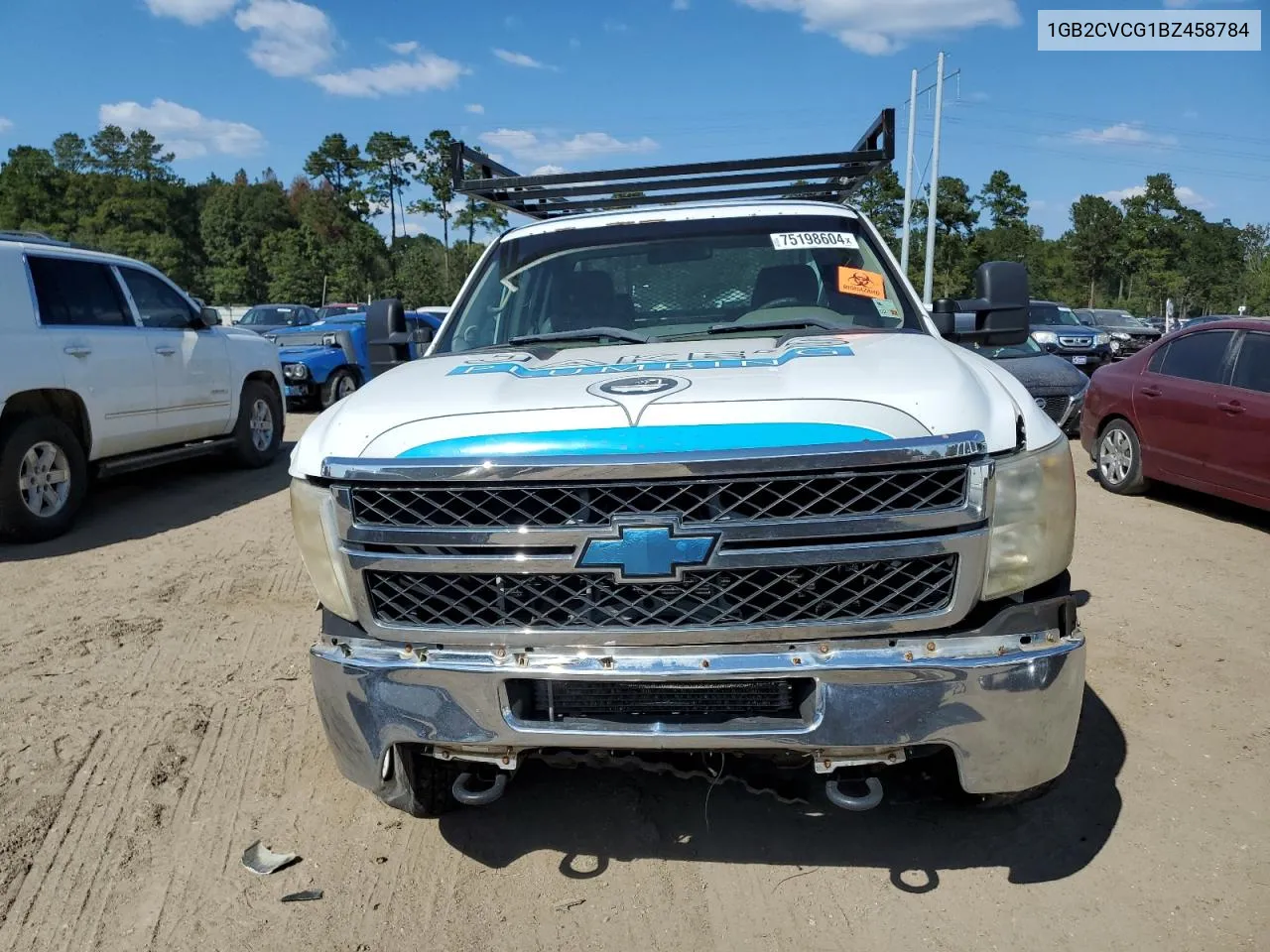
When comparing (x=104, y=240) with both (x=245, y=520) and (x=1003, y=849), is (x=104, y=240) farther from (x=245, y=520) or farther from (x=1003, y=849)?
(x=1003, y=849)

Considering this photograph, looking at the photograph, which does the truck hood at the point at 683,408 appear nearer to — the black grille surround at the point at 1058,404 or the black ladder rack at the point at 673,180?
the black ladder rack at the point at 673,180

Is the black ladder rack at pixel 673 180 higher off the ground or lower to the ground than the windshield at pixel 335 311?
higher

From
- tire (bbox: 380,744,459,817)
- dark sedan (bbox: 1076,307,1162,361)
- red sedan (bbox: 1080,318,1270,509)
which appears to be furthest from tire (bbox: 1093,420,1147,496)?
dark sedan (bbox: 1076,307,1162,361)

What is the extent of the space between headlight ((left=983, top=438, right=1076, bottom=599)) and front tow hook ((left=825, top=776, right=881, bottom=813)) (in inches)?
24.3

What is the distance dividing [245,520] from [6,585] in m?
1.86

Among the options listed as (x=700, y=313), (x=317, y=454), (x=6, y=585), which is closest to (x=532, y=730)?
(x=317, y=454)

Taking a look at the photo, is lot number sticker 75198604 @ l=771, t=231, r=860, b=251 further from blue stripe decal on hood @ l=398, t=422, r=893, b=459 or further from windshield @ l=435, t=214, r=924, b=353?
blue stripe decal on hood @ l=398, t=422, r=893, b=459

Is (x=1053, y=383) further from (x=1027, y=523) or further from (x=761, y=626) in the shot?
(x=761, y=626)

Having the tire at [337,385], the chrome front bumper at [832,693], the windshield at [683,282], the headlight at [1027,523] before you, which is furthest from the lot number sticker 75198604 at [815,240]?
the tire at [337,385]

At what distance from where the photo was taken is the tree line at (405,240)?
1986 inches

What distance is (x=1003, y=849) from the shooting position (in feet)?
9.55

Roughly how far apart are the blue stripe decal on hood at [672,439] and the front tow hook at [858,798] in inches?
38.0

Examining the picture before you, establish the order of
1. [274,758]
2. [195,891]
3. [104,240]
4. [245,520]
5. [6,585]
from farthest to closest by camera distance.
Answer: [104,240], [245,520], [6,585], [274,758], [195,891]

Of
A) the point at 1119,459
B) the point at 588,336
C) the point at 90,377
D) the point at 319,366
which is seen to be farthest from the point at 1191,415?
the point at 319,366
